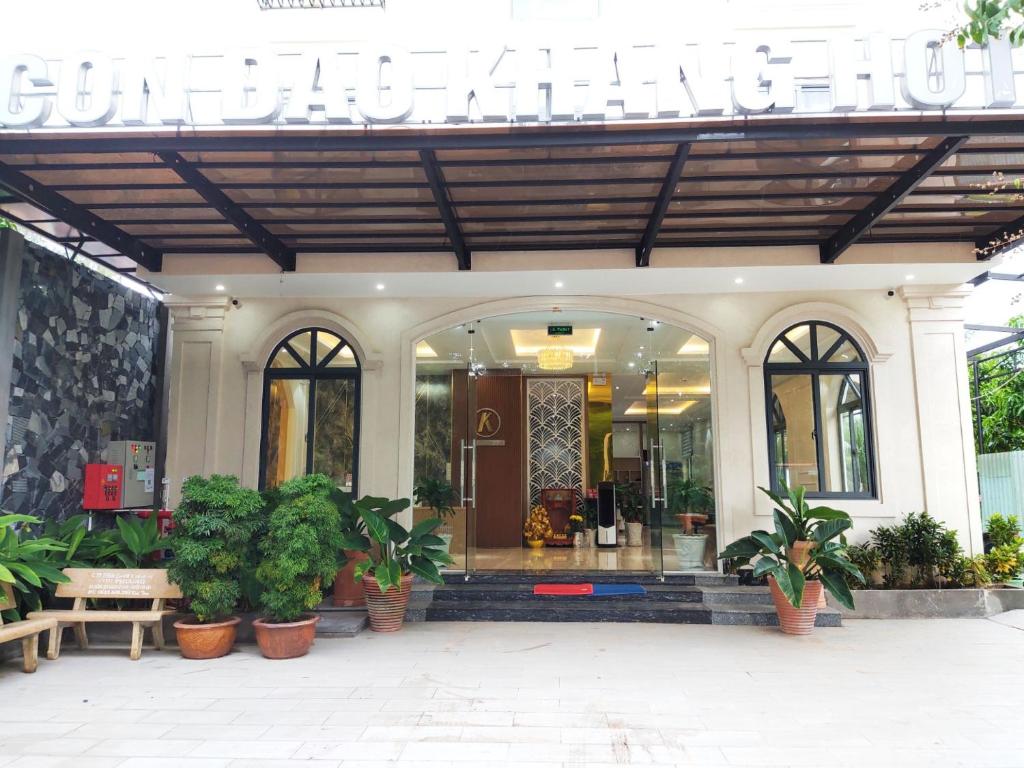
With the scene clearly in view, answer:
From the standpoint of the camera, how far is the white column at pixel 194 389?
24.6 feet

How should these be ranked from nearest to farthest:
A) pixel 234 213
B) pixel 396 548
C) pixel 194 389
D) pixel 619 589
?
pixel 234 213, pixel 396 548, pixel 619 589, pixel 194 389

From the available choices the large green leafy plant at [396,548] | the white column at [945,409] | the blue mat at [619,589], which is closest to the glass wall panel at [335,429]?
the large green leafy plant at [396,548]

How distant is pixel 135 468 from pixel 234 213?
3.17 meters

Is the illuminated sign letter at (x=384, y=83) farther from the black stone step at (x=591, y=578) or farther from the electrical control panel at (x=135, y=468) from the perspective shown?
the electrical control panel at (x=135, y=468)

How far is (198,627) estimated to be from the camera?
199 inches

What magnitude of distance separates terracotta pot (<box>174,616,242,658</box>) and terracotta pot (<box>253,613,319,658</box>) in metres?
0.24

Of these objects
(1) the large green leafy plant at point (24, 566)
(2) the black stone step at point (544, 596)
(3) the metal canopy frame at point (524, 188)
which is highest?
(3) the metal canopy frame at point (524, 188)

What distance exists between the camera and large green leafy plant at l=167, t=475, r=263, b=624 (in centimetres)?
497

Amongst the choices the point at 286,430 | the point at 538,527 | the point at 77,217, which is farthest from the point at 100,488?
the point at 538,527

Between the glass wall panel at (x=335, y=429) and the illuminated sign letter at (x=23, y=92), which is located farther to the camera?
the glass wall panel at (x=335, y=429)

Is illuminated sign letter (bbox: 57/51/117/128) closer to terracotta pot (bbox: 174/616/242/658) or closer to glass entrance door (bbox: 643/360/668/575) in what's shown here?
terracotta pot (bbox: 174/616/242/658)

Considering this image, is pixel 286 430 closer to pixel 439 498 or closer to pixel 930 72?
pixel 439 498

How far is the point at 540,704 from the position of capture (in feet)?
13.3

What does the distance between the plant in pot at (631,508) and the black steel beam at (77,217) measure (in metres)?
7.59
